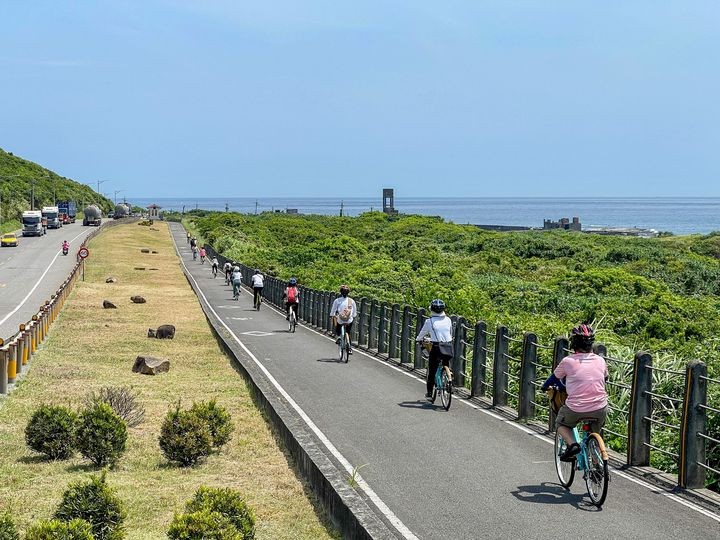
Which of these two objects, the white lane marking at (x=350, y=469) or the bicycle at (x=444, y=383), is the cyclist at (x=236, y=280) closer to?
the white lane marking at (x=350, y=469)

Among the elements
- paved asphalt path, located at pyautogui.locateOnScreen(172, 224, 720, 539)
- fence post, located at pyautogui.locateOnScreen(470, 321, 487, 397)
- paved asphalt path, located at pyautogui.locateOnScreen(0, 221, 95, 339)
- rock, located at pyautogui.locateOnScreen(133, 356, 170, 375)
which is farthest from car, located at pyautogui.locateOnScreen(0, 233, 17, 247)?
fence post, located at pyautogui.locateOnScreen(470, 321, 487, 397)

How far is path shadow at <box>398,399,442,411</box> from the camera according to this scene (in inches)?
661

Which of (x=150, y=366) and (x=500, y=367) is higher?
(x=500, y=367)

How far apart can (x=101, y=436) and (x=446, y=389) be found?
5.61 metres

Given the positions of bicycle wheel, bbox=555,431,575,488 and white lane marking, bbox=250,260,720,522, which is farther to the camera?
bicycle wheel, bbox=555,431,575,488

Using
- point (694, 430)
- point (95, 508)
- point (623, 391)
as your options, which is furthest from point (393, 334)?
point (95, 508)

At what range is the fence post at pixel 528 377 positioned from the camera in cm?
1530

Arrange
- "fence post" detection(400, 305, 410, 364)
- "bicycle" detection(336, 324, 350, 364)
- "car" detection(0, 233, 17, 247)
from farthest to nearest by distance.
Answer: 1. "car" detection(0, 233, 17, 247)
2. "bicycle" detection(336, 324, 350, 364)
3. "fence post" detection(400, 305, 410, 364)

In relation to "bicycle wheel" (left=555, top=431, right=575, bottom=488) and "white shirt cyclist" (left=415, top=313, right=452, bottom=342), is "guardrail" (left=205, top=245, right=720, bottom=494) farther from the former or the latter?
"bicycle wheel" (left=555, top=431, right=575, bottom=488)

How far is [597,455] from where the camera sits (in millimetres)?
9953

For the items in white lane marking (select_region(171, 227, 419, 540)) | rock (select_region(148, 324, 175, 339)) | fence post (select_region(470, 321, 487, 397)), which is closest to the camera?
white lane marking (select_region(171, 227, 419, 540))

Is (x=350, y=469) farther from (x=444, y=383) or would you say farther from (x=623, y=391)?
(x=623, y=391)

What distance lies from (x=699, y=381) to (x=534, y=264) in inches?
2454

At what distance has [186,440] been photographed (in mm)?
13555
